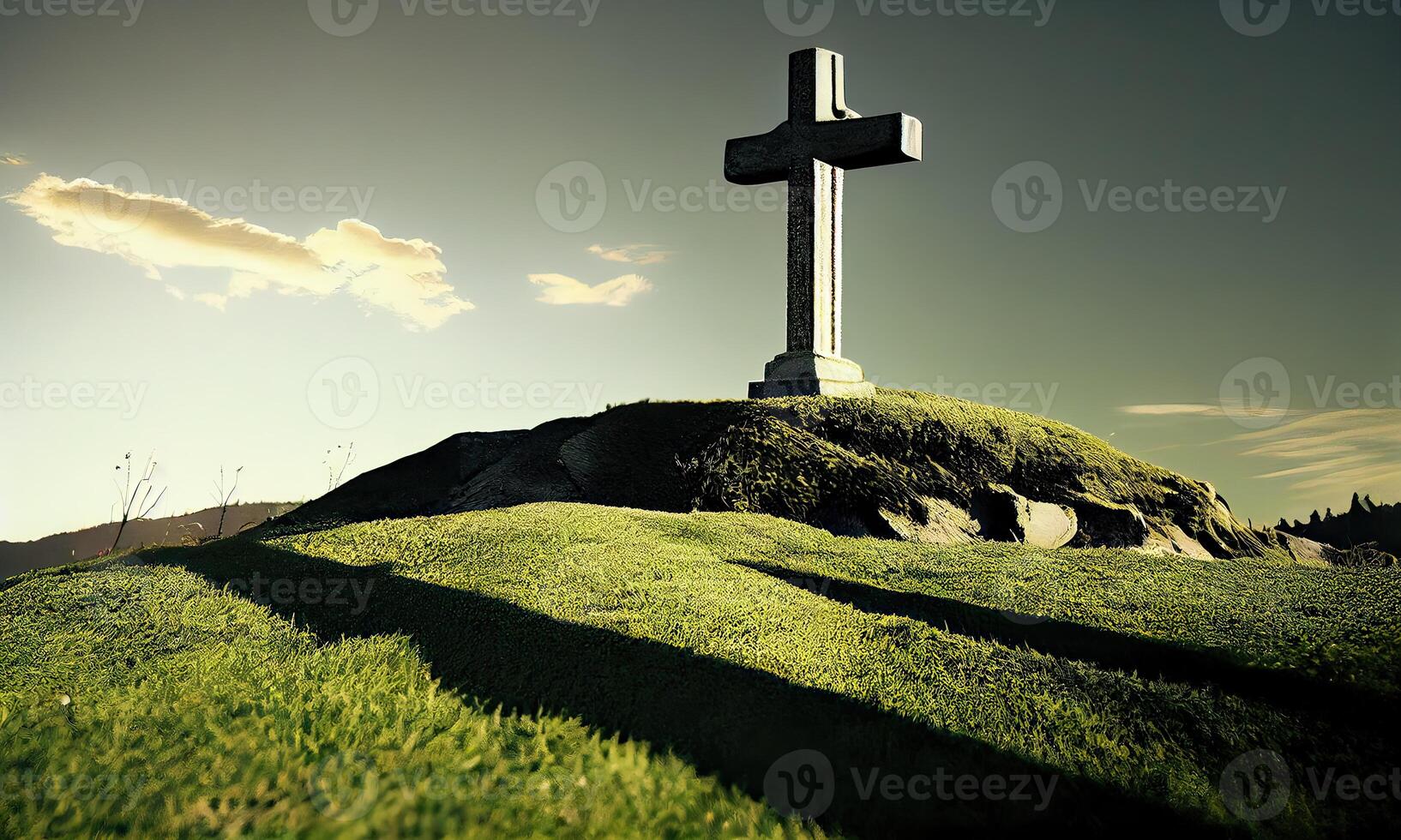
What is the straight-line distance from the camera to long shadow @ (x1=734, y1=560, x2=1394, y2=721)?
502cm

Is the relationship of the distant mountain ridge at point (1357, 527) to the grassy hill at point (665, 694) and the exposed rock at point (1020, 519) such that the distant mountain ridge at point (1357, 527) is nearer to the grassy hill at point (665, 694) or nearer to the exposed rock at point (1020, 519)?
the exposed rock at point (1020, 519)

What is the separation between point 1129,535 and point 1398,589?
16.1 feet

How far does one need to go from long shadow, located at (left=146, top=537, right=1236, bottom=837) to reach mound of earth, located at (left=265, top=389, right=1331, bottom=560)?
17.4 feet

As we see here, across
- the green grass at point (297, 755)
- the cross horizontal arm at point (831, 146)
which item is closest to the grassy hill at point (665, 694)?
the green grass at point (297, 755)

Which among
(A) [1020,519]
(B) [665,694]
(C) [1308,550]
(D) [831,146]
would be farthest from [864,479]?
(C) [1308,550]

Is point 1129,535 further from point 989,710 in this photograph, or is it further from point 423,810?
point 423,810

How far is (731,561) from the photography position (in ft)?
26.6

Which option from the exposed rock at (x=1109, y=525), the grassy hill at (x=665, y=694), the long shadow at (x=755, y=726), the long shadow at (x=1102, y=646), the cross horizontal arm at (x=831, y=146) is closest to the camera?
the grassy hill at (x=665, y=694)

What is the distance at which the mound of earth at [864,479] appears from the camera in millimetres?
11586

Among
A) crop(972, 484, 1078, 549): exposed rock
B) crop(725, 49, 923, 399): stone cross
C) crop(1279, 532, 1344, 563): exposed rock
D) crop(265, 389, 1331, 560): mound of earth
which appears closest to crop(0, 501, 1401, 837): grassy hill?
crop(265, 389, 1331, 560): mound of earth

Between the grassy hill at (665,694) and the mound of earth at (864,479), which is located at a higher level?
the mound of earth at (864,479)

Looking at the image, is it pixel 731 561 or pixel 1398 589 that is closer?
pixel 1398 589

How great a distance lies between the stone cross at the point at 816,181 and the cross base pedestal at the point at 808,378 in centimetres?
1

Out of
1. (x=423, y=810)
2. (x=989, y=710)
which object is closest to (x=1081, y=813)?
(x=989, y=710)
